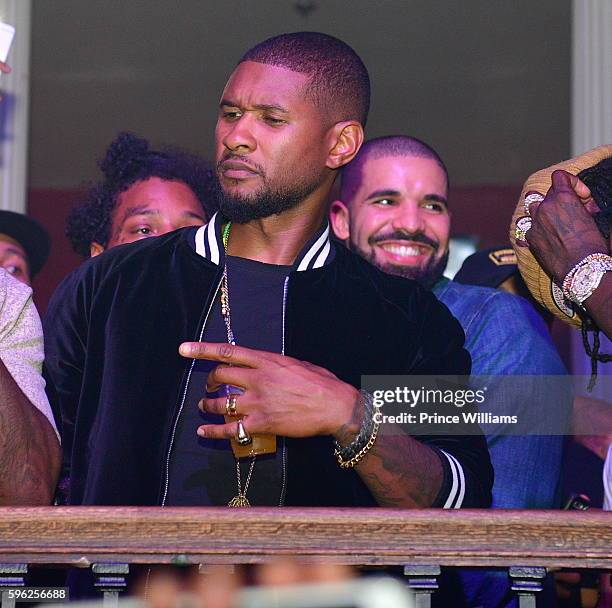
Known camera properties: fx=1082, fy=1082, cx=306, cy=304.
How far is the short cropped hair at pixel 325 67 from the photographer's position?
2.74m

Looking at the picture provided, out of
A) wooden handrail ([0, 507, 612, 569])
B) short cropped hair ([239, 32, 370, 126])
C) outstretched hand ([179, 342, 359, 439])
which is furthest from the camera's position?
short cropped hair ([239, 32, 370, 126])

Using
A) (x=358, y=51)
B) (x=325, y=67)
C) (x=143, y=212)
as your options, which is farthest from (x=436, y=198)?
(x=358, y=51)

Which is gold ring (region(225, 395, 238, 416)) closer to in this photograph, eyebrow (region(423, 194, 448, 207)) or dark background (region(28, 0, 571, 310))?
eyebrow (region(423, 194, 448, 207))

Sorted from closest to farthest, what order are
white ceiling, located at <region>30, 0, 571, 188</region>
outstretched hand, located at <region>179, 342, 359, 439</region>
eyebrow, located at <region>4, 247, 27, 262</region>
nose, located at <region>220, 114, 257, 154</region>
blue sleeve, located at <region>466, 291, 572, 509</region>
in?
outstretched hand, located at <region>179, 342, 359, 439</region> → nose, located at <region>220, 114, 257, 154</region> → blue sleeve, located at <region>466, 291, 572, 509</region> → eyebrow, located at <region>4, 247, 27, 262</region> → white ceiling, located at <region>30, 0, 571, 188</region>

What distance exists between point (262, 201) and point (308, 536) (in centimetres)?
113

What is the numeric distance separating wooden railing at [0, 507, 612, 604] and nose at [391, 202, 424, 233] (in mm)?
1722

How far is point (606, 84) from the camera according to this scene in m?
4.27

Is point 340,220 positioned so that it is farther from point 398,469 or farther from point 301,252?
point 398,469

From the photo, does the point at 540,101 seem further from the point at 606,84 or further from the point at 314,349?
the point at 314,349

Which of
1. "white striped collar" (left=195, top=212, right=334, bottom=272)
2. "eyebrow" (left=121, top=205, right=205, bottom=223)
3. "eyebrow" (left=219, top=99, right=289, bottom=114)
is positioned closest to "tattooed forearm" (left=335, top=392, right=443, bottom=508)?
"white striped collar" (left=195, top=212, right=334, bottom=272)

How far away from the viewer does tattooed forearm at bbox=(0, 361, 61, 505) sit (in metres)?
2.09

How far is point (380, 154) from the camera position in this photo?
348cm

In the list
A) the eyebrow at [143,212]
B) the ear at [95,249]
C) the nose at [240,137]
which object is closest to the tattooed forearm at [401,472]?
the nose at [240,137]

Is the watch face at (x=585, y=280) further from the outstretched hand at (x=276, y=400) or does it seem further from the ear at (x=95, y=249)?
the ear at (x=95, y=249)
